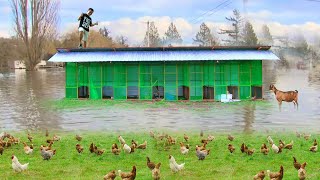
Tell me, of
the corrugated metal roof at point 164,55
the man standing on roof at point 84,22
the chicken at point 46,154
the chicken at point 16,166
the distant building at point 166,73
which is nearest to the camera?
the chicken at point 16,166

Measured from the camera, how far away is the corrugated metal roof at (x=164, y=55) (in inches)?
1030

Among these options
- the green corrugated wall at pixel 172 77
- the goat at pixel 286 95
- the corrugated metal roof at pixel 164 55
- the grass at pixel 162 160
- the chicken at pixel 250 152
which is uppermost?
the corrugated metal roof at pixel 164 55

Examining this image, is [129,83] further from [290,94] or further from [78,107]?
[290,94]

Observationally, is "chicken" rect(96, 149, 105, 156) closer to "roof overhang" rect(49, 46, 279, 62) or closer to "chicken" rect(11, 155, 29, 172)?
"chicken" rect(11, 155, 29, 172)

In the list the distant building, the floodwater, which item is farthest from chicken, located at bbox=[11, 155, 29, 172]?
the distant building

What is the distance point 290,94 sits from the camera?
70.7 ft

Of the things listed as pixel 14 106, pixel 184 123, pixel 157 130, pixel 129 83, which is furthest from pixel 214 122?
pixel 14 106

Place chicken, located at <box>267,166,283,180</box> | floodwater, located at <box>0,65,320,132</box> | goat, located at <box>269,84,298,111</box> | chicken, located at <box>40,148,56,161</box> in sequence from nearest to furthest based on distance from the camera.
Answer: chicken, located at <box>267,166,283,180</box>, chicken, located at <box>40,148,56,161</box>, floodwater, located at <box>0,65,320,132</box>, goat, located at <box>269,84,298,111</box>

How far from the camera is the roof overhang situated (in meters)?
26.2

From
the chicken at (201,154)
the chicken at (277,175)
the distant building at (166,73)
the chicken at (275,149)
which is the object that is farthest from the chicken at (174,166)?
the distant building at (166,73)

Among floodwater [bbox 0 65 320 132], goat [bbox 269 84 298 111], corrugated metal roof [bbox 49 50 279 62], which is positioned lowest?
floodwater [bbox 0 65 320 132]

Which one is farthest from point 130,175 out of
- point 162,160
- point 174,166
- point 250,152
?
point 250,152

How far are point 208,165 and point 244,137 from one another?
145 inches

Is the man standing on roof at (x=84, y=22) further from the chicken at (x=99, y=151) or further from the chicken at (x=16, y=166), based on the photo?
the chicken at (x=16, y=166)
